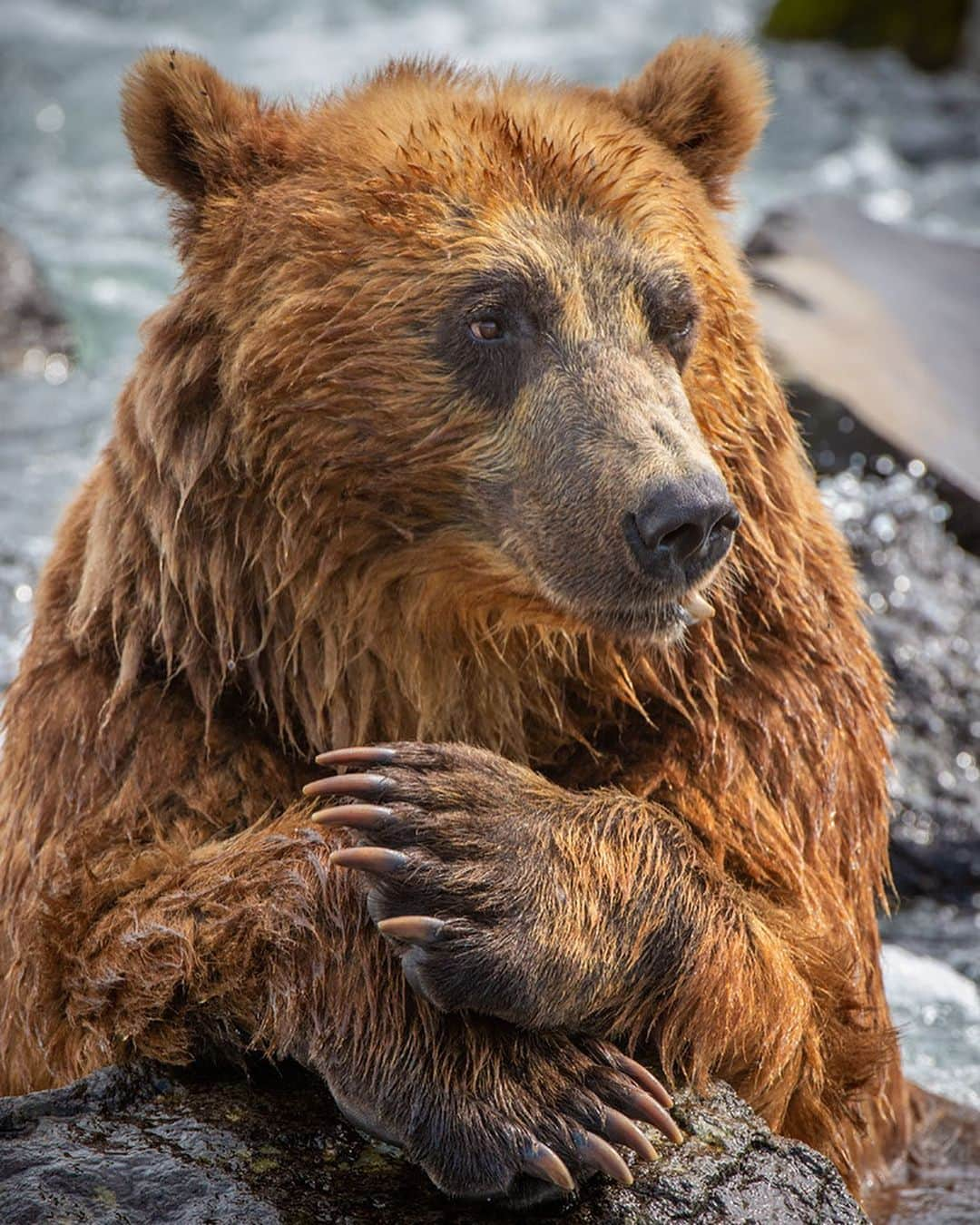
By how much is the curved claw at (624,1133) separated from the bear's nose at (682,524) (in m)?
1.01

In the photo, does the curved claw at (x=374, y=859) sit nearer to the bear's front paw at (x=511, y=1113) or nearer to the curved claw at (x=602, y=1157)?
the bear's front paw at (x=511, y=1113)

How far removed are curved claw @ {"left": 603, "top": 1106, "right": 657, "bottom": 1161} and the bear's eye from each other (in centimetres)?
157

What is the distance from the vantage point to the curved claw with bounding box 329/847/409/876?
306 cm

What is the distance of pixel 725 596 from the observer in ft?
12.6

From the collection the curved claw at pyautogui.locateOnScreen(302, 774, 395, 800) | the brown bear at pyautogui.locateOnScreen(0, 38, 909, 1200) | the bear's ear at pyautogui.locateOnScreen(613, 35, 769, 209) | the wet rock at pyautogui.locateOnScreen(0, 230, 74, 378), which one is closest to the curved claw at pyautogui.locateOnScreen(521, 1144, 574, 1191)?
the brown bear at pyautogui.locateOnScreen(0, 38, 909, 1200)

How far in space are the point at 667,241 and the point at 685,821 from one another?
4.07 ft

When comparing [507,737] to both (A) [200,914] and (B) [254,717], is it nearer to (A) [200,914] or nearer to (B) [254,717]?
(B) [254,717]

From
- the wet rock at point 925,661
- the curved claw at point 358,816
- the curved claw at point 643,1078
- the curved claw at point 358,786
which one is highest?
the curved claw at point 358,786

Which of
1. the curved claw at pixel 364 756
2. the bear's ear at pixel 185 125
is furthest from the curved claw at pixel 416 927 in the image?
the bear's ear at pixel 185 125

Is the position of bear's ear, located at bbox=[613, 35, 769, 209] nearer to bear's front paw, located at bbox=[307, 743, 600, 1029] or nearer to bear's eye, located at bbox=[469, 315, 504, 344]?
bear's eye, located at bbox=[469, 315, 504, 344]

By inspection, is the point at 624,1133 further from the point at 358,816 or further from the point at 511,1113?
the point at 358,816

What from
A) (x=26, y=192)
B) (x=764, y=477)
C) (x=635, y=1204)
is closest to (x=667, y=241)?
(x=764, y=477)

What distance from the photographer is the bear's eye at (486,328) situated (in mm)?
3666

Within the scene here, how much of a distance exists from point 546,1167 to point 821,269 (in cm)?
761
